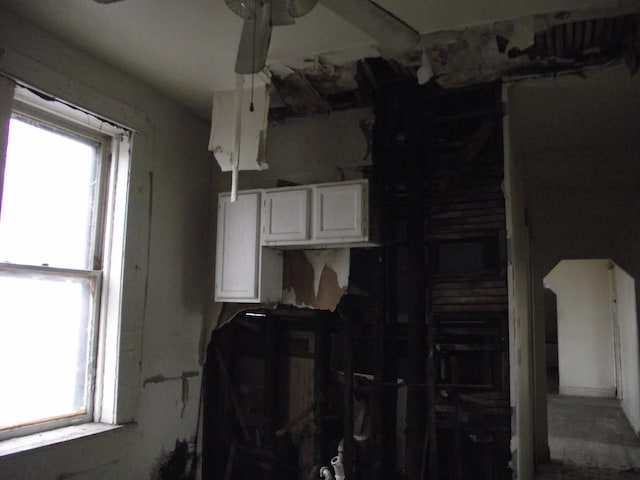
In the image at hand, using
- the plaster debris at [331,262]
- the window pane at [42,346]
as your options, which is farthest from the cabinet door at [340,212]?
the window pane at [42,346]

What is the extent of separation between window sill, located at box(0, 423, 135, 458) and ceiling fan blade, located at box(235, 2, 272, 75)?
6.45ft

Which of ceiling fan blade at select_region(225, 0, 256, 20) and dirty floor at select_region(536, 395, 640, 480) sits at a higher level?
ceiling fan blade at select_region(225, 0, 256, 20)

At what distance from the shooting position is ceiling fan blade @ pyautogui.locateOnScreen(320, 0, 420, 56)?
178cm

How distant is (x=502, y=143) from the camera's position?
2.91 metres

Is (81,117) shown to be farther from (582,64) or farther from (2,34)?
(582,64)

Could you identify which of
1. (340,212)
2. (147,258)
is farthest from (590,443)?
(147,258)

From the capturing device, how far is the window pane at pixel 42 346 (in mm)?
2396

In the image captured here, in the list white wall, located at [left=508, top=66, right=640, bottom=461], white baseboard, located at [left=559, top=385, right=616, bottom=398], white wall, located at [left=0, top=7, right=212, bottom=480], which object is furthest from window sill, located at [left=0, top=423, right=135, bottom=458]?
white baseboard, located at [left=559, top=385, right=616, bottom=398]

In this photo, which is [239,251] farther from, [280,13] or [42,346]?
[280,13]

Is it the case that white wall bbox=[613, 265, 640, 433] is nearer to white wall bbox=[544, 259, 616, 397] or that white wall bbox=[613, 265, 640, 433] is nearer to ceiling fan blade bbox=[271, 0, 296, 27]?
white wall bbox=[544, 259, 616, 397]

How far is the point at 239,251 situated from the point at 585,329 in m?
7.50

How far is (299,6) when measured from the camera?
5.57 feet

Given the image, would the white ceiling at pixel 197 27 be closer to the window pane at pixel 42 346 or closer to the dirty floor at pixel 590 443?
the window pane at pixel 42 346

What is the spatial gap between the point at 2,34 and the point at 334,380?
266 cm
